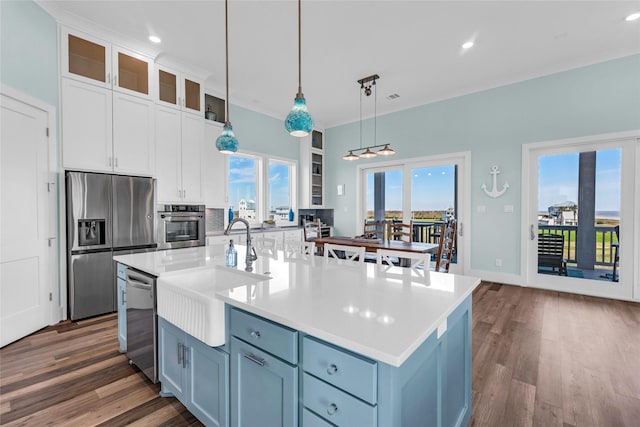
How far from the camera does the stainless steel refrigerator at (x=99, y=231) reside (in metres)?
3.02

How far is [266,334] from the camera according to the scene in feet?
3.79

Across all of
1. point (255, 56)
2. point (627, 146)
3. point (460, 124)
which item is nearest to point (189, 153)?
point (255, 56)

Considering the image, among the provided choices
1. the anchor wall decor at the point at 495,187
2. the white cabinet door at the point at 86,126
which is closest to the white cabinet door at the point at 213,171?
the white cabinet door at the point at 86,126

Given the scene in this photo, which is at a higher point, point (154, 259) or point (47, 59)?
point (47, 59)

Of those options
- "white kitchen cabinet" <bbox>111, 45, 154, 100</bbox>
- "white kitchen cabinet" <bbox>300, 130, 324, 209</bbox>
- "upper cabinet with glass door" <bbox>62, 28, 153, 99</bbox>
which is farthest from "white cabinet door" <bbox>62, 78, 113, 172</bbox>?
"white kitchen cabinet" <bbox>300, 130, 324, 209</bbox>

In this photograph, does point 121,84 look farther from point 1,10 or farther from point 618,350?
point 618,350

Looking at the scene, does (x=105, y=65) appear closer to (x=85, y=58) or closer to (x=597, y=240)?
(x=85, y=58)

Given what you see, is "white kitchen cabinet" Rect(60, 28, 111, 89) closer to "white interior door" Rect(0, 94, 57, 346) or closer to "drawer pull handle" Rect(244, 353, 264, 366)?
"white interior door" Rect(0, 94, 57, 346)

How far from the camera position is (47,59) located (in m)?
2.82

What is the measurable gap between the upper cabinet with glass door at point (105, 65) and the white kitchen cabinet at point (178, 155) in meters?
0.36

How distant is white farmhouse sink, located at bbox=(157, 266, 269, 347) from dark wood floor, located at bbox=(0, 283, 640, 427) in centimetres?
69

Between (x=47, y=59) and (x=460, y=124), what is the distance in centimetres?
554

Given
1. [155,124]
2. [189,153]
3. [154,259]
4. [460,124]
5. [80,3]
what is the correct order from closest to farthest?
[154,259]
[80,3]
[155,124]
[189,153]
[460,124]

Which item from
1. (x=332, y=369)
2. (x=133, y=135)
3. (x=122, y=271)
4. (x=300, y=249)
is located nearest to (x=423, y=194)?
(x=300, y=249)
